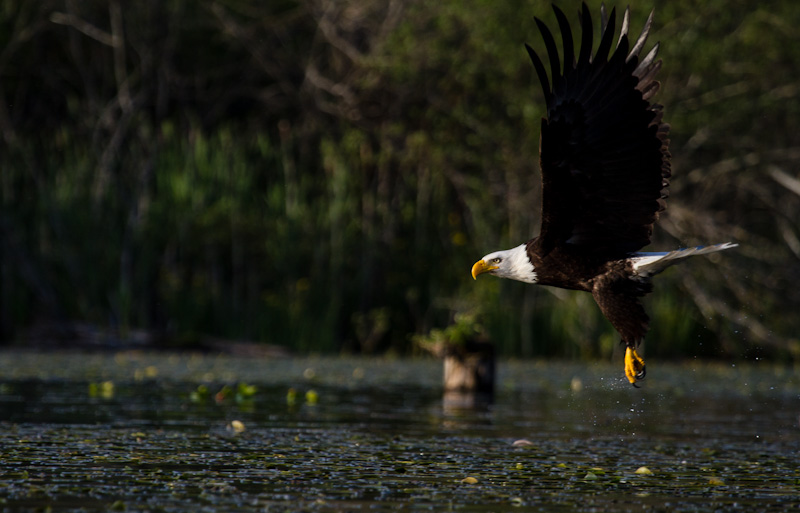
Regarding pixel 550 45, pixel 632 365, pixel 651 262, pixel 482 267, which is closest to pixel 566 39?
pixel 550 45

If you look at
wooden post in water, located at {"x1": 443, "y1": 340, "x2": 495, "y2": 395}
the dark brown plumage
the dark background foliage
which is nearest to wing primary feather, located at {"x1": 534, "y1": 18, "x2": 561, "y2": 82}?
the dark brown plumage

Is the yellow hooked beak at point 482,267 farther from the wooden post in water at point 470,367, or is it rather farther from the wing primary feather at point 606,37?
the wooden post in water at point 470,367

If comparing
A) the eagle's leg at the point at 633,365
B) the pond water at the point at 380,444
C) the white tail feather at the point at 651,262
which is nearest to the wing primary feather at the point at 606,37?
the white tail feather at the point at 651,262

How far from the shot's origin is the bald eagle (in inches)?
237

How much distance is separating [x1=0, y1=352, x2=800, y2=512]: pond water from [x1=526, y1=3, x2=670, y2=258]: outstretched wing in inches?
53.1

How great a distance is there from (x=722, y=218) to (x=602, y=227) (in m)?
9.30

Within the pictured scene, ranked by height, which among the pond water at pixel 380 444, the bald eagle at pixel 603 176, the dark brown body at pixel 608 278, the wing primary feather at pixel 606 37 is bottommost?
the pond water at pixel 380 444

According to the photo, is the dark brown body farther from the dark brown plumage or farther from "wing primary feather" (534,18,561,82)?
"wing primary feather" (534,18,561,82)

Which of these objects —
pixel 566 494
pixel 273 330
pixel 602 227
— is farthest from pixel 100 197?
pixel 566 494

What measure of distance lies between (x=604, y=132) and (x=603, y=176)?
0.25m

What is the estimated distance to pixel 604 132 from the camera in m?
6.10

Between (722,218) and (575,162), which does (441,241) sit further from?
(575,162)

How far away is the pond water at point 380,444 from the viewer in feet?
14.7

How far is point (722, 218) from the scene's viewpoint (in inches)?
600
